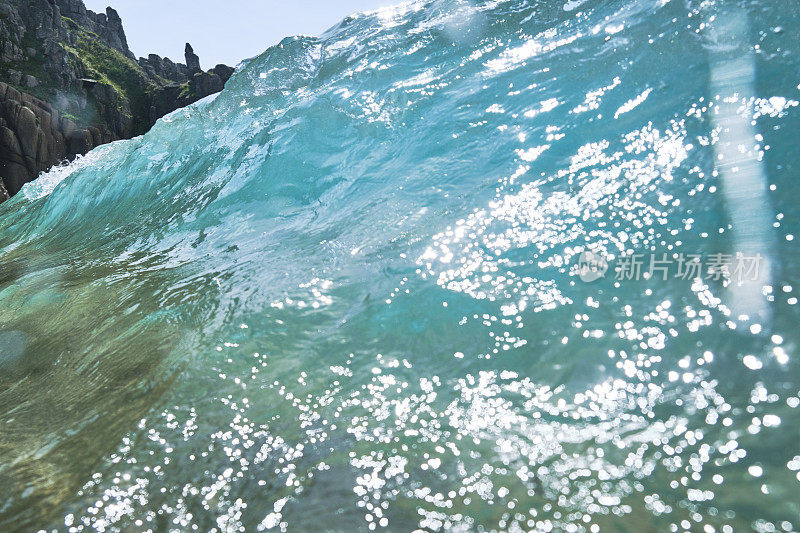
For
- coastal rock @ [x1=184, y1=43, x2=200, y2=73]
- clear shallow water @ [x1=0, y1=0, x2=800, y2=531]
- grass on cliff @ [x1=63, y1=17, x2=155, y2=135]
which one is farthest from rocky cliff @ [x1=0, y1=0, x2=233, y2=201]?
clear shallow water @ [x1=0, y1=0, x2=800, y2=531]

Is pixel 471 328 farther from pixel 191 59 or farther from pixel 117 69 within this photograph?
pixel 191 59

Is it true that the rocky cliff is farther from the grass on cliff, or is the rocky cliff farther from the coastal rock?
the coastal rock

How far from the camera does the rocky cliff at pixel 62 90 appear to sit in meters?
31.6

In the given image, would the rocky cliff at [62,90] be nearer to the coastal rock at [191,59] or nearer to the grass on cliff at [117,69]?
the grass on cliff at [117,69]

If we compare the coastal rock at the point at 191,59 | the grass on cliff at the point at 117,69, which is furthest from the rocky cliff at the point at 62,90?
the coastal rock at the point at 191,59

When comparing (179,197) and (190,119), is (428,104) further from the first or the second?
(190,119)

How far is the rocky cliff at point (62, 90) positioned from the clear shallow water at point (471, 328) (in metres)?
30.3

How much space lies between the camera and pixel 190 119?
9797 mm

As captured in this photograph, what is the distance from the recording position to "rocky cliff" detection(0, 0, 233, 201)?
104ft

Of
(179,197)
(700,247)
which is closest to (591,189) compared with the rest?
(700,247)

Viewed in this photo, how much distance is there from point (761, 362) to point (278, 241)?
155 inches

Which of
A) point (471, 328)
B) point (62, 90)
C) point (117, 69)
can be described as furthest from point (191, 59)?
point (471, 328)

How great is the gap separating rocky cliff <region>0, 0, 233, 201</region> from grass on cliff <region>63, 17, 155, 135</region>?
0.11 m

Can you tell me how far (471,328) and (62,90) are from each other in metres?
51.8
